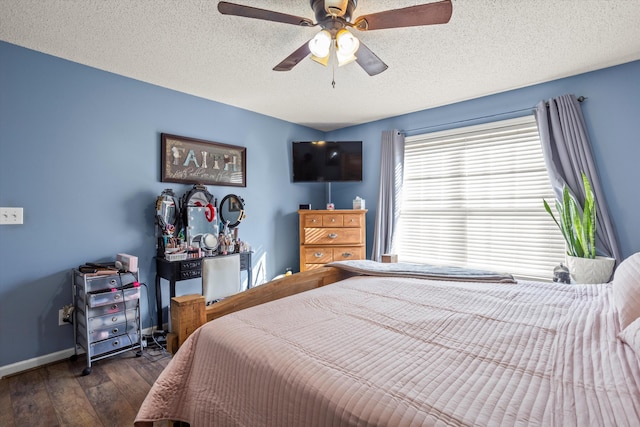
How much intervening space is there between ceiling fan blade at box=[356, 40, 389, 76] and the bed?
1392 mm

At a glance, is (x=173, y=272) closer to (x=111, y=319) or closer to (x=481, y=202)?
(x=111, y=319)

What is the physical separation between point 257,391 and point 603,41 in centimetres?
308

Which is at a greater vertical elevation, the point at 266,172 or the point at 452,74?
the point at 452,74

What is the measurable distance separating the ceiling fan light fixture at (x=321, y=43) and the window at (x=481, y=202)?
2270 mm

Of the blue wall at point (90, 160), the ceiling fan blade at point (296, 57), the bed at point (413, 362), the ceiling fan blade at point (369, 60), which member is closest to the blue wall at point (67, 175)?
the blue wall at point (90, 160)

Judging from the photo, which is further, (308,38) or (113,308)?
(113,308)

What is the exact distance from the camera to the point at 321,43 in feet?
5.21

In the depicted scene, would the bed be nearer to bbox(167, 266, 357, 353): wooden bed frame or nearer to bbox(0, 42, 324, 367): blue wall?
bbox(167, 266, 357, 353): wooden bed frame

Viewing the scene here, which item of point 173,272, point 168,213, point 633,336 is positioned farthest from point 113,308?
point 633,336

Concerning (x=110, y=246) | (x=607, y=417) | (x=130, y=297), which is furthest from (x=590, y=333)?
(x=110, y=246)

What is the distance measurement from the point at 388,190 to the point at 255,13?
8.77ft

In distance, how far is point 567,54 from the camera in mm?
2277

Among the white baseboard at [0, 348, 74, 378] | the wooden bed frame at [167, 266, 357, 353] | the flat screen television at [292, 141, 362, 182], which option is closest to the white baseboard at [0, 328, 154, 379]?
the white baseboard at [0, 348, 74, 378]

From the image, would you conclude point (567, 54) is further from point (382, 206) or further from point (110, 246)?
point (110, 246)
